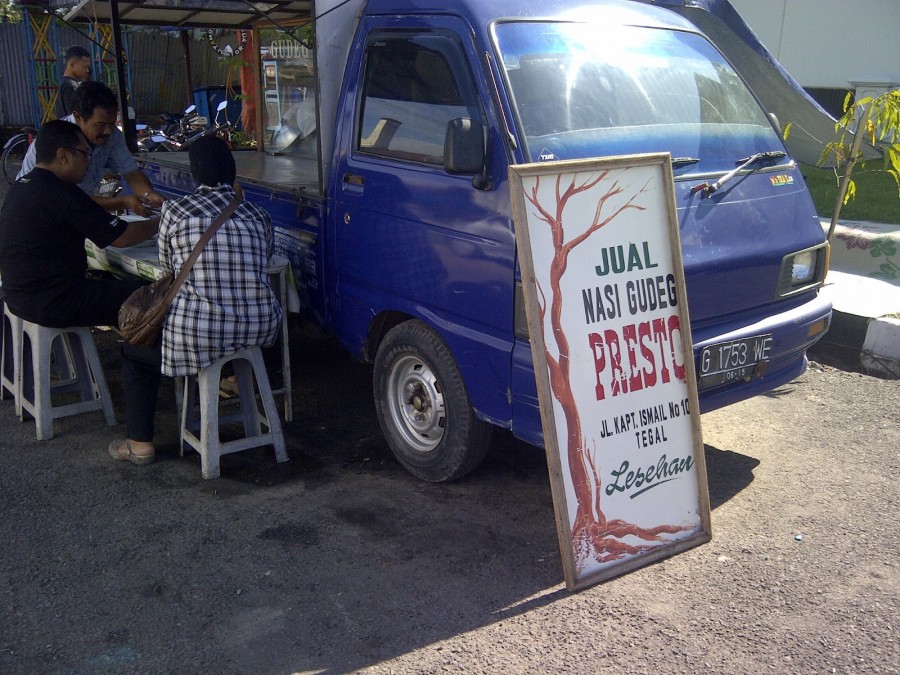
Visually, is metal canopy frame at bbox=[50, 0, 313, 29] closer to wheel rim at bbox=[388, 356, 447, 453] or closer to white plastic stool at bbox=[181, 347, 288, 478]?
white plastic stool at bbox=[181, 347, 288, 478]

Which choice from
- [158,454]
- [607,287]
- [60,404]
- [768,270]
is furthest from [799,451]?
[60,404]

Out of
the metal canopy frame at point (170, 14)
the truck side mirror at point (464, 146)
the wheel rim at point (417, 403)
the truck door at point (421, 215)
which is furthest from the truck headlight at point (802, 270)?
the metal canopy frame at point (170, 14)

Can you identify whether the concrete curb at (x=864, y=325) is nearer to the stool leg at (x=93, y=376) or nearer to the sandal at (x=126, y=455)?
the sandal at (x=126, y=455)

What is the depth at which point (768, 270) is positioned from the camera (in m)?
3.82

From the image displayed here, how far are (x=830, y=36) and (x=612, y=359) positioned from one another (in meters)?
9.88

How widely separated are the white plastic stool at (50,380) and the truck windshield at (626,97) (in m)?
2.70

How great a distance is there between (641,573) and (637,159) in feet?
5.37

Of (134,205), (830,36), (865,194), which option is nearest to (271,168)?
(134,205)

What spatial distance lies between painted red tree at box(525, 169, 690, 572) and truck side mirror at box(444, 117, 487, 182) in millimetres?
477

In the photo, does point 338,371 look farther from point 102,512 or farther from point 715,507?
point 715,507

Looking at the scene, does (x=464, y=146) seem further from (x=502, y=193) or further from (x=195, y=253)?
(x=195, y=253)

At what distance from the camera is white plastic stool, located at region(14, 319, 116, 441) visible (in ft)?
14.8

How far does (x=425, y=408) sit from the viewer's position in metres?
4.12

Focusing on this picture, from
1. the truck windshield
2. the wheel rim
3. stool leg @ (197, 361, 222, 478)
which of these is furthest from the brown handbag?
the truck windshield
